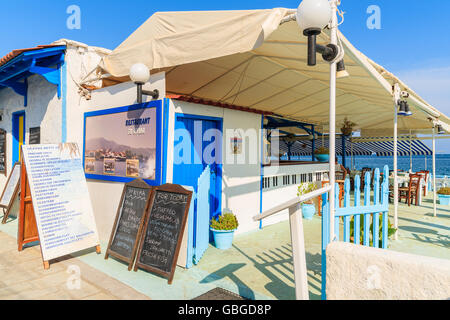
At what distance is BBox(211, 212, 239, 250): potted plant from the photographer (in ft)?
15.6

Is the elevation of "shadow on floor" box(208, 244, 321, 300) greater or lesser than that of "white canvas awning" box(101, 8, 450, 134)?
lesser

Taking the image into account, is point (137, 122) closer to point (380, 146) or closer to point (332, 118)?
point (332, 118)

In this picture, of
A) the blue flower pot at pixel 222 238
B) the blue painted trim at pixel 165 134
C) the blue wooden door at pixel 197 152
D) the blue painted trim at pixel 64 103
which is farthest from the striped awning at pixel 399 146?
the blue painted trim at pixel 64 103

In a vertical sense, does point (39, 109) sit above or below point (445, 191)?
above

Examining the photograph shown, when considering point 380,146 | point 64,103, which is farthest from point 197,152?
point 380,146

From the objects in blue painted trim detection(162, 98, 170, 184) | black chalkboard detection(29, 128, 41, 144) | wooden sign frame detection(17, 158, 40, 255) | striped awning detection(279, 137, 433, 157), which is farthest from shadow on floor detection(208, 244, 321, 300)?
striped awning detection(279, 137, 433, 157)

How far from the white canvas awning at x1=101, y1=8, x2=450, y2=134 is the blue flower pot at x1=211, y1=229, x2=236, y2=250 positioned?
2826 millimetres

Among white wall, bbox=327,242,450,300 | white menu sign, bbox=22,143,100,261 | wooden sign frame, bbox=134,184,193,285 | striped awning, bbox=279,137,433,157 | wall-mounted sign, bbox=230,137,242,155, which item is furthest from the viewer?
striped awning, bbox=279,137,433,157

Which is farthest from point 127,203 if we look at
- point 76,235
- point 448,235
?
point 448,235

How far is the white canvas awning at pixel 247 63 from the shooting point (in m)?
3.04

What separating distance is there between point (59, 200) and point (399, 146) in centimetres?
2237

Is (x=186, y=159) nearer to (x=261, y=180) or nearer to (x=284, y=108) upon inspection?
(x=261, y=180)

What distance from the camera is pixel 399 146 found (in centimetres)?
2028

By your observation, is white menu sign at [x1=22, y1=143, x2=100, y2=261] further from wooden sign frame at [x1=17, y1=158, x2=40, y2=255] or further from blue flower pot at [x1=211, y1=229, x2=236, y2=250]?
blue flower pot at [x1=211, y1=229, x2=236, y2=250]
